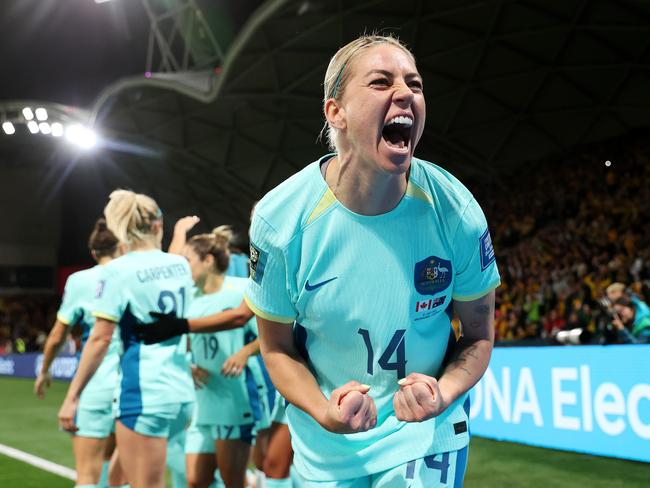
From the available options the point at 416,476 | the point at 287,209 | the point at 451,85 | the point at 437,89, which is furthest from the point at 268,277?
the point at 437,89

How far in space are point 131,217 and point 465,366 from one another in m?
2.53

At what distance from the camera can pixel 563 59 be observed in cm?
1991

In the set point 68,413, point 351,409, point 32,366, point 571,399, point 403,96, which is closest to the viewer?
point 351,409

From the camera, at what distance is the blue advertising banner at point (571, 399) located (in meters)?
7.01

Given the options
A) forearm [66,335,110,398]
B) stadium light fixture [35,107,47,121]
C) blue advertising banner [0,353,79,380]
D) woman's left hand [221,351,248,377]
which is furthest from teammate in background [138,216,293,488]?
stadium light fixture [35,107,47,121]

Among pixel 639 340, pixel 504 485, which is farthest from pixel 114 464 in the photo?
pixel 639 340

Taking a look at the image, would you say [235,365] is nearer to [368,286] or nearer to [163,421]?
[163,421]

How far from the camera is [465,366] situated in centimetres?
221

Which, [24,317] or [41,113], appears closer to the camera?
[41,113]

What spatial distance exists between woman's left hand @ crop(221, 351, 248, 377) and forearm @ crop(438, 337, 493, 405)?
108 inches

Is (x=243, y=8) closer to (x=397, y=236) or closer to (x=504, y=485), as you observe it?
(x=504, y=485)

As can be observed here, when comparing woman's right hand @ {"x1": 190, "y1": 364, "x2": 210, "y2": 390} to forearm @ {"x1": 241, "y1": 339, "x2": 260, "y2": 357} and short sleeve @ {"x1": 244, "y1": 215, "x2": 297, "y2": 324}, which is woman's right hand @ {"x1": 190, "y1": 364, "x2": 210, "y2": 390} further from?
short sleeve @ {"x1": 244, "y1": 215, "x2": 297, "y2": 324}

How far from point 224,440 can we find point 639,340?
5.45 m

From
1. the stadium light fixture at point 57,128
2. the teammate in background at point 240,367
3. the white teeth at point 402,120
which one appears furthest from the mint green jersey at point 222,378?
the stadium light fixture at point 57,128
